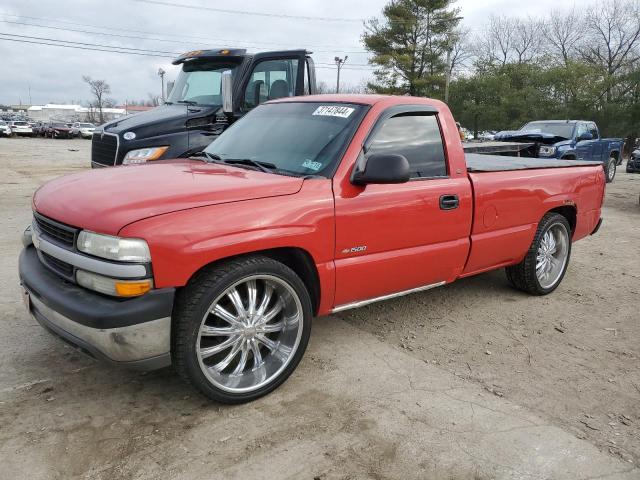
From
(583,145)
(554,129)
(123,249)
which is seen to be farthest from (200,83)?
(583,145)

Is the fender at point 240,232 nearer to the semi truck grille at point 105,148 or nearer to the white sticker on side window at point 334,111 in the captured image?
the white sticker on side window at point 334,111

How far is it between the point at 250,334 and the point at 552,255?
11.2ft

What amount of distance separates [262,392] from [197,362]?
47 cm

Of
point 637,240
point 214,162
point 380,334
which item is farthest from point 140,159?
point 637,240

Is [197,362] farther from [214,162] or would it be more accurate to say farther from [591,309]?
[591,309]

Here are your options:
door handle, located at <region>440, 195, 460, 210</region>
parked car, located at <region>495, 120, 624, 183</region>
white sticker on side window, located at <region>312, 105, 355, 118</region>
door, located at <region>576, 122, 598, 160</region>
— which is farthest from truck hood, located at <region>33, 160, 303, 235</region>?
door, located at <region>576, 122, 598, 160</region>

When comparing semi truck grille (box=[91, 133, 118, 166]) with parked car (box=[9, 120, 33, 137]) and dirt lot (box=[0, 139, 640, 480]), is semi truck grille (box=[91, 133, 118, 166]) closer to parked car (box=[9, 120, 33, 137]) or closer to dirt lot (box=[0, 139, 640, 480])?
dirt lot (box=[0, 139, 640, 480])

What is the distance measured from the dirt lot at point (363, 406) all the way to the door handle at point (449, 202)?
0.99 m

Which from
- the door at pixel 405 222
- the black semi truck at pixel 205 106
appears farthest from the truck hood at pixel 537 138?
the door at pixel 405 222

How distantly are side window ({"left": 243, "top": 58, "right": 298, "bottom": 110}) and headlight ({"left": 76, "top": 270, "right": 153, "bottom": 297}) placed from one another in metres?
5.47

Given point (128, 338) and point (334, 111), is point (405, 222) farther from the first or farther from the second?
point (128, 338)

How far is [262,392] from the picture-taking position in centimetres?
299

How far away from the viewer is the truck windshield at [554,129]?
14039 mm

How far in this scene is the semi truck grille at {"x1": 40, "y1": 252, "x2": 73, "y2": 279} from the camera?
276 cm
